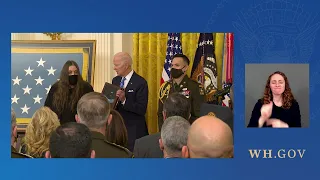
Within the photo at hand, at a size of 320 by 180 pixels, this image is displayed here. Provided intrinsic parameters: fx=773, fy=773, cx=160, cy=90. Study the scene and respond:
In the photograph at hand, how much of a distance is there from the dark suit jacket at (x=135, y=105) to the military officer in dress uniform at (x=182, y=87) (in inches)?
5.8

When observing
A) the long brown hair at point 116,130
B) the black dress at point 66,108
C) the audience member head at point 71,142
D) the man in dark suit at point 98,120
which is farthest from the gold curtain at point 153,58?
the audience member head at point 71,142

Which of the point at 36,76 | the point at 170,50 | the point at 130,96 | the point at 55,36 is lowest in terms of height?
the point at 130,96

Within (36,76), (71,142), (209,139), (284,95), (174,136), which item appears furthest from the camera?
(36,76)

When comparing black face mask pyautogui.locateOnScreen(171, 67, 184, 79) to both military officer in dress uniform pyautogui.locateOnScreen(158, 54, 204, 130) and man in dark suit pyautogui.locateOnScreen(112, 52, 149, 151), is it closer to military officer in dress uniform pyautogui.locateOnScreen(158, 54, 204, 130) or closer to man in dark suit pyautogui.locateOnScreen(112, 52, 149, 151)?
military officer in dress uniform pyautogui.locateOnScreen(158, 54, 204, 130)

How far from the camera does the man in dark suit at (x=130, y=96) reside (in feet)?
22.9

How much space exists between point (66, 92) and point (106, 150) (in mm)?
644

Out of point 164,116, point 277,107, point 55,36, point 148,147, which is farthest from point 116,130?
point 277,107

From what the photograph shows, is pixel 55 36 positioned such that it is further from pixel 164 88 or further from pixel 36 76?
pixel 164 88

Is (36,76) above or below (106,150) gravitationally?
above

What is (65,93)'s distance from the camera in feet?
23.1

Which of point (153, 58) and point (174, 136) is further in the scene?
point (153, 58)

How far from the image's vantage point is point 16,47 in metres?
7.03

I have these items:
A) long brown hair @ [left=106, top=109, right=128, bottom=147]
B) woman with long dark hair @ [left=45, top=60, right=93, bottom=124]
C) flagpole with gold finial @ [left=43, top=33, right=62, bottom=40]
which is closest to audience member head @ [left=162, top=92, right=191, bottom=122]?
long brown hair @ [left=106, top=109, right=128, bottom=147]

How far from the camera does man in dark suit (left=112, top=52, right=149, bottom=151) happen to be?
22.9ft
